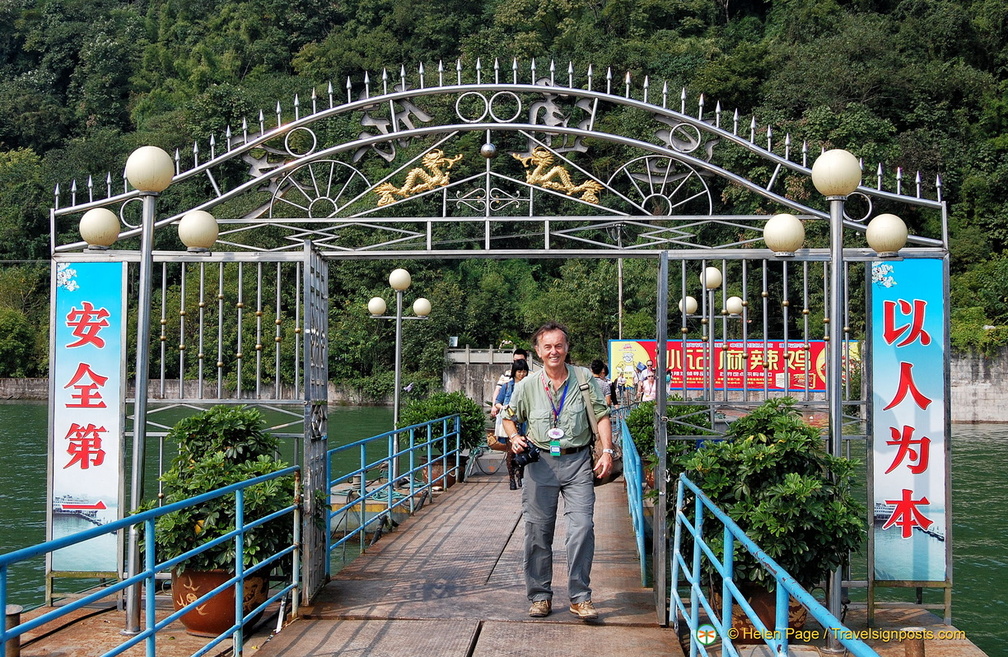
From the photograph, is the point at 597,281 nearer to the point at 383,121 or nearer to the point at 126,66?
the point at 383,121

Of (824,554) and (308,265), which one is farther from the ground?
(308,265)

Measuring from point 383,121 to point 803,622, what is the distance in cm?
479

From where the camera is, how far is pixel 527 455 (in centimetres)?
496

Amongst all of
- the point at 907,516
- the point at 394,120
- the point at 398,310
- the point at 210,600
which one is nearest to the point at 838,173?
the point at 907,516

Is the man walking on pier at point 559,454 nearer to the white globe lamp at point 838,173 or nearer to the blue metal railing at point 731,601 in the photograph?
the blue metal railing at point 731,601

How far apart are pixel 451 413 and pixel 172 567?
8086 mm

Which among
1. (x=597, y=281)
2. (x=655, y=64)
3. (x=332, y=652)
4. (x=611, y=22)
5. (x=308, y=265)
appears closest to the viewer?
(x=332, y=652)

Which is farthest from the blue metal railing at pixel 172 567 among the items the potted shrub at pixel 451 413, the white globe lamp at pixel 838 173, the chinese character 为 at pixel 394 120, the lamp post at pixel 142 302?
the potted shrub at pixel 451 413

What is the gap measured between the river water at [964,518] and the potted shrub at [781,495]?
3.68m

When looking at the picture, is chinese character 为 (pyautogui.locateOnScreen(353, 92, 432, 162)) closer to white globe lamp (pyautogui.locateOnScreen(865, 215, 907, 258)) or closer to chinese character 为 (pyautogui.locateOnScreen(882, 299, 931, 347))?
white globe lamp (pyautogui.locateOnScreen(865, 215, 907, 258))

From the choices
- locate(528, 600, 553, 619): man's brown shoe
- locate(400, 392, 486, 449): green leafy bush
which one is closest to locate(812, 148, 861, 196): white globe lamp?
locate(528, 600, 553, 619): man's brown shoe

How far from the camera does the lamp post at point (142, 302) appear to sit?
17.0 feet

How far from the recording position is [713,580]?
5355 millimetres

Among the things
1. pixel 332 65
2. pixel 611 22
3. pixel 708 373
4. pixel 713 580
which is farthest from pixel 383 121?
pixel 332 65
